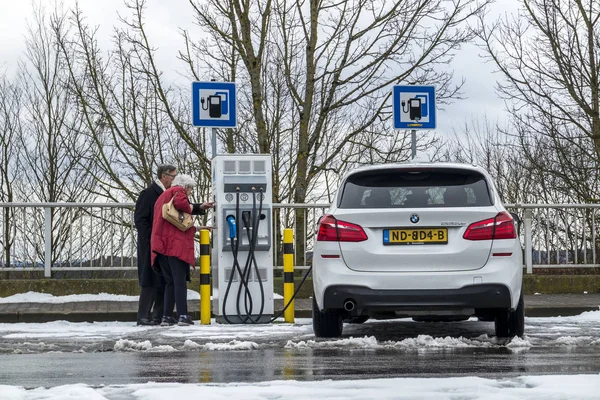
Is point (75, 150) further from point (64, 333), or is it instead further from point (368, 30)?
point (64, 333)

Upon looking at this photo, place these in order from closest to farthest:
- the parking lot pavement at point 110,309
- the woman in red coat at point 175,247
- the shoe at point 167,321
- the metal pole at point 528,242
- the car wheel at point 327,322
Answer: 1. the car wheel at point 327,322
2. the woman in red coat at point 175,247
3. the shoe at point 167,321
4. the parking lot pavement at point 110,309
5. the metal pole at point 528,242

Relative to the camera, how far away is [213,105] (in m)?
13.1

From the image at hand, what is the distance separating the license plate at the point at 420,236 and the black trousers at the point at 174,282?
384cm

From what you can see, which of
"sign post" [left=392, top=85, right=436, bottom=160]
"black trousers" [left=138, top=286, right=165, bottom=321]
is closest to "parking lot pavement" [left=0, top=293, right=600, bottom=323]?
"black trousers" [left=138, top=286, right=165, bottom=321]

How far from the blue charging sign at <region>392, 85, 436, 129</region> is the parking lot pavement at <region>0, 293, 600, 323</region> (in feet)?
9.58

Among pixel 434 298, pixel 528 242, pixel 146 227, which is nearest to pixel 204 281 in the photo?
pixel 146 227

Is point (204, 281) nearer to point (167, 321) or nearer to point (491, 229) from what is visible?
point (167, 321)

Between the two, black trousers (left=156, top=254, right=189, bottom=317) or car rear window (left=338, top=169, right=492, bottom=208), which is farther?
black trousers (left=156, top=254, right=189, bottom=317)

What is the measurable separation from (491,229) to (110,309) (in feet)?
19.9

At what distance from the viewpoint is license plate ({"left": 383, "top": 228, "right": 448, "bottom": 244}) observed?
893 centimetres

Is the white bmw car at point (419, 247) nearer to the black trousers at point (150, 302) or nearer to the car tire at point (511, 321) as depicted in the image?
the car tire at point (511, 321)

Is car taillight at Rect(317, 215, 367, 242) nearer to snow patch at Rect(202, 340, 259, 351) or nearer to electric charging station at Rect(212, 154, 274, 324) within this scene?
snow patch at Rect(202, 340, 259, 351)

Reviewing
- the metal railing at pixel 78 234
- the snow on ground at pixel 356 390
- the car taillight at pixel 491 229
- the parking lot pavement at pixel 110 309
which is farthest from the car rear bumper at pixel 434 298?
the metal railing at pixel 78 234

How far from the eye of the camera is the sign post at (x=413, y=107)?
14.6 meters
